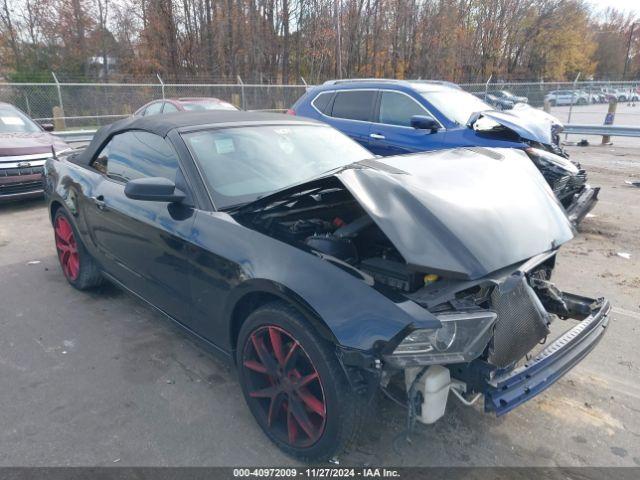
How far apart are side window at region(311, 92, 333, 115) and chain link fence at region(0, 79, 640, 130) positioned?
9550 mm

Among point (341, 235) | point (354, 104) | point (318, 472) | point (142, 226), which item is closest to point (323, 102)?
point (354, 104)

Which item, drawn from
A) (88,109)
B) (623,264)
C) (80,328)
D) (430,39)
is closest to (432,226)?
(80,328)

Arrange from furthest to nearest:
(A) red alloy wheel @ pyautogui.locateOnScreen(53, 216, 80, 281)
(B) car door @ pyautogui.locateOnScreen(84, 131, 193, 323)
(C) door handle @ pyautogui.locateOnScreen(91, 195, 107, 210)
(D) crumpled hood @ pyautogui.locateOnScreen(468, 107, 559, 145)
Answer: (D) crumpled hood @ pyautogui.locateOnScreen(468, 107, 559, 145) < (A) red alloy wheel @ pyautogui.locateOnScreen(53, 216, 80, 281) < (C) door handle @ pyautogui.locateOnScreen(91, 195, 107, 210) < (B) car door @ pyautogui.locateOnScreen(84, 131, 193, 323)

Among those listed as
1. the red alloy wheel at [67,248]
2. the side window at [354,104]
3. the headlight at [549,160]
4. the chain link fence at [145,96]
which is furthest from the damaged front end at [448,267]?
the chain link fence at [145,96]

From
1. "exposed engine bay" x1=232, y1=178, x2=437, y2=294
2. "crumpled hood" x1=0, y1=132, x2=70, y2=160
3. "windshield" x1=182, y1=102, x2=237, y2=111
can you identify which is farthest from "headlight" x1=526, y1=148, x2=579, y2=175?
"windshield" x1=182, y1=102, x2=237, y2=111

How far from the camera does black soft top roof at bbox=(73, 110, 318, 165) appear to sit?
3.22 meters

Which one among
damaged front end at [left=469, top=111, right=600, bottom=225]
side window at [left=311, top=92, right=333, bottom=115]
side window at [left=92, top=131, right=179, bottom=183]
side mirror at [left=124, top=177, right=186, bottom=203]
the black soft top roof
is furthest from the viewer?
side window at [left=311, top=92, right=333, bottom=115]

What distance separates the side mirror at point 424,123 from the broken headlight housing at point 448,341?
4.66m

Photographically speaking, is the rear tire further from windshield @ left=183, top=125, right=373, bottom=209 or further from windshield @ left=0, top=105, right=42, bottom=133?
windshield @ left=0, top=105, right=42, bottom=133

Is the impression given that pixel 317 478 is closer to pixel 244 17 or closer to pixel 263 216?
pixel 263 216

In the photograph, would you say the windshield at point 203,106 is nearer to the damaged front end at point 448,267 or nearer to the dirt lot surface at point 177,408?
the dirt lot surface at point 177,408

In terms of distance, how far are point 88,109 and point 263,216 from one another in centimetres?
1641

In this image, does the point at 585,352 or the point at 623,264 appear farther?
the point at 623,264

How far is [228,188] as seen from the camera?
286cm
